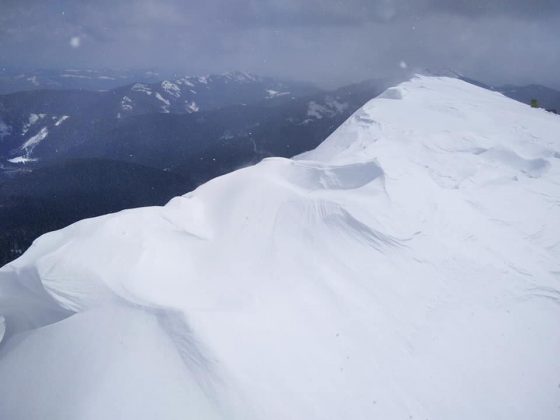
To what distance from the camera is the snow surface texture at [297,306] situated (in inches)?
279

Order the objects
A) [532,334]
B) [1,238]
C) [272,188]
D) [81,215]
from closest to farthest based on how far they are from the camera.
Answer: [532,334], [272,188], [1,238], [81,215]

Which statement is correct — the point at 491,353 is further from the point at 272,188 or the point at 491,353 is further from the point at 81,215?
the point at 81,215

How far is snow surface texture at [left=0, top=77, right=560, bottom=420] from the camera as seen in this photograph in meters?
7.09

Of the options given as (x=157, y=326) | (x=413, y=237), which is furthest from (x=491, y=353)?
(x=157, y=326)

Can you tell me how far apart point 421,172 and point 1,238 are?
447 feet

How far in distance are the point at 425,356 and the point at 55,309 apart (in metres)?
9.67

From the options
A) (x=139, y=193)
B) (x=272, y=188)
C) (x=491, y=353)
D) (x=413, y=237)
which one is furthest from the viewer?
(x=139, y=193)

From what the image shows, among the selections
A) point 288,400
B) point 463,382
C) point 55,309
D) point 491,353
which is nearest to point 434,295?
point 491,353

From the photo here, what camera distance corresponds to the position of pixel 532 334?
9.20m

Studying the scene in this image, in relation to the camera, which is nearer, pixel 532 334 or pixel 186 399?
pixel 186 399

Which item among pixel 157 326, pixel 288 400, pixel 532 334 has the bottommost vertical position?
pixel 532 334

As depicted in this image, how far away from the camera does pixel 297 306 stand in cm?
905

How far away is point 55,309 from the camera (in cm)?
869

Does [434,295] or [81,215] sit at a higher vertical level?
[434,295]
